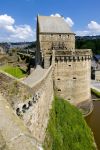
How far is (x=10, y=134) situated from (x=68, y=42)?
34.8 metres

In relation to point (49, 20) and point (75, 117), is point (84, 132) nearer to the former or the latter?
point (75, 117)

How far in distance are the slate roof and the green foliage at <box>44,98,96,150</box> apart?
39.2 feet

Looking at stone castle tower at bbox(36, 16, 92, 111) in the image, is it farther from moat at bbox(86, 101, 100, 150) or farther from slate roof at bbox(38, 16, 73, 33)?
moat at bbox(86, 101, 100, 150)

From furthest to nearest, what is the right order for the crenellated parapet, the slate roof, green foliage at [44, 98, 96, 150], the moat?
the slate roof
the crenellated parapet
the moat
green foliage at [44, 98, 96, 150]

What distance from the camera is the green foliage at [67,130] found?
2064 centimetres

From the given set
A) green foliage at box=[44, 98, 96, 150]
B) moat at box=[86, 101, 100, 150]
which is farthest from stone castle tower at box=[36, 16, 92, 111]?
green foliage at box=[44, 98, 96, 150]

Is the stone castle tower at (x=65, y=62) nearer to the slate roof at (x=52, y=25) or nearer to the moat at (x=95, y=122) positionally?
the slate roof at (x=52, y=25)

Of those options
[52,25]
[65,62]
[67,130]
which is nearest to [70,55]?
[65,62]

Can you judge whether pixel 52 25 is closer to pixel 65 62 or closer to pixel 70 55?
pixel 70 55

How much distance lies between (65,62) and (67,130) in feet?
31.0

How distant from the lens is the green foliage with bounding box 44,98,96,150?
20638mm

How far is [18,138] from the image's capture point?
12.9 feet

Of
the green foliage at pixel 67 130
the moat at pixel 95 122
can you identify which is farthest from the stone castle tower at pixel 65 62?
the green foliage at pixel 67 130

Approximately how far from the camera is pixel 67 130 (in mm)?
24750
